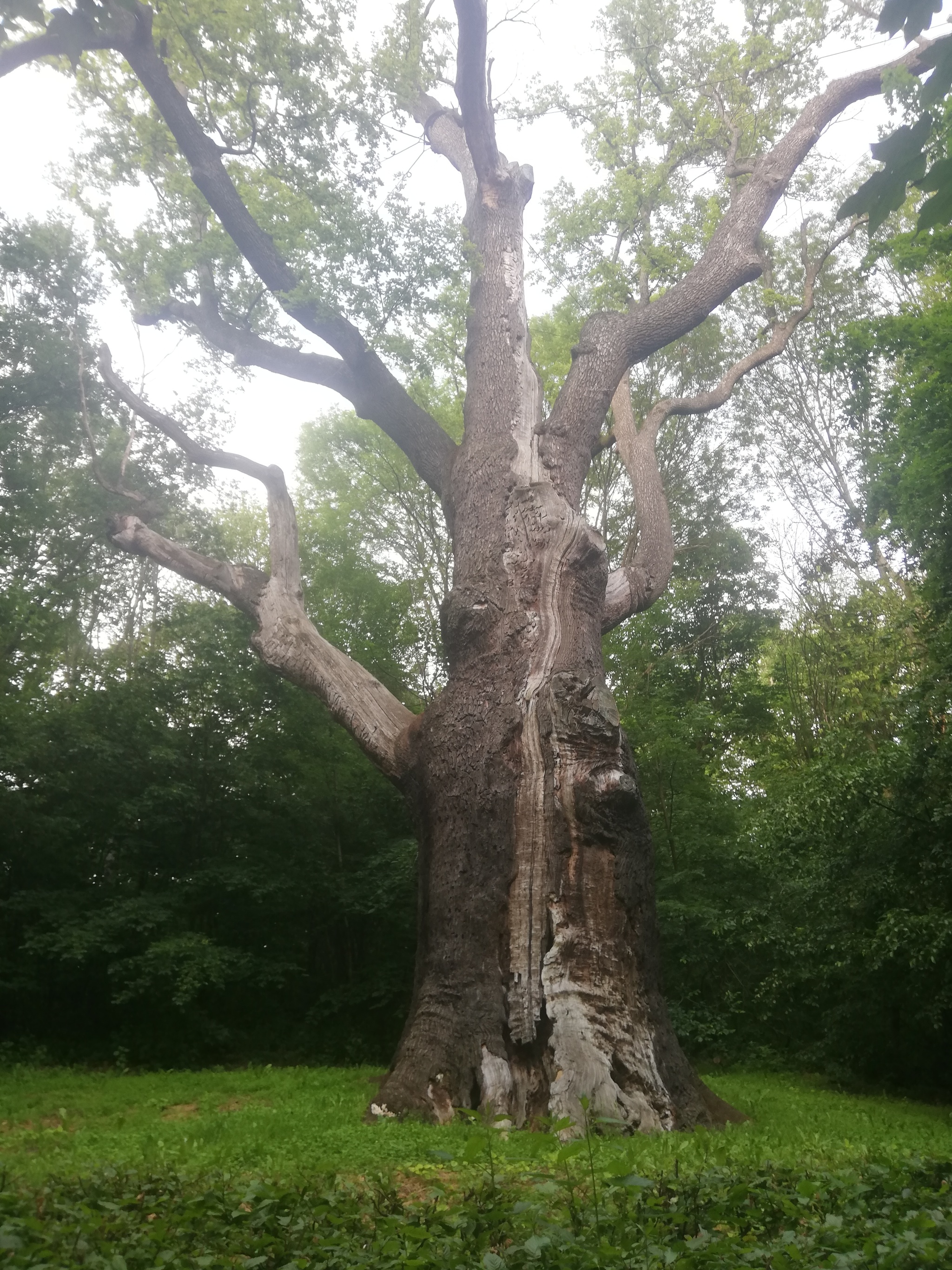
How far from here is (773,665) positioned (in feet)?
62.3

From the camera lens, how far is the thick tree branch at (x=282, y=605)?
23.2 ft

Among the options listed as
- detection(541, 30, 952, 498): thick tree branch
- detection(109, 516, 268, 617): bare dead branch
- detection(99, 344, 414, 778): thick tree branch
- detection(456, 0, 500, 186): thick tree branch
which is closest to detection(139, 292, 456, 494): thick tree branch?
detection(99, 344, 414, 778): thick tree branch

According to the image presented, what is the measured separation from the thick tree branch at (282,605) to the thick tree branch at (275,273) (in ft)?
4.21

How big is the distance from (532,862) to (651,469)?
5.22 metres

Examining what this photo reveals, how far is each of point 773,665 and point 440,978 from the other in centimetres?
1481

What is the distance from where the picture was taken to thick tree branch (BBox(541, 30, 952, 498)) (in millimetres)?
7980

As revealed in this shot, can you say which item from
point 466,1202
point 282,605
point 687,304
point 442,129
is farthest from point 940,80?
point 442,129

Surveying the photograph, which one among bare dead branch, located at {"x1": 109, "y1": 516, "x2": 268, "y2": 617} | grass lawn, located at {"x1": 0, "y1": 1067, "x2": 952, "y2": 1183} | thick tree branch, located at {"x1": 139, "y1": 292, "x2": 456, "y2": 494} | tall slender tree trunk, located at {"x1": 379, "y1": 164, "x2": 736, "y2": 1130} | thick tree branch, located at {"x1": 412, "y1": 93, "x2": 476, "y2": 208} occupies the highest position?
thick tree branch, located at {"x1": 412, "y1": 93, "x2": 476, "y2": 208}

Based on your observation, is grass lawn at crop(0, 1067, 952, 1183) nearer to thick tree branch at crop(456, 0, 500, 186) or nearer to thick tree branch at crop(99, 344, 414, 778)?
thick tree branch at crop(99, 344, 414, 778)

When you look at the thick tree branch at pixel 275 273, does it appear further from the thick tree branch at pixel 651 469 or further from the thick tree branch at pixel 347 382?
the thick tree branch at pixel 651 469

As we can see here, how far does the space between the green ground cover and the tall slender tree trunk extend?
19.2 inches

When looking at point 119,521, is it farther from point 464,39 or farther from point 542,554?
point 464,39

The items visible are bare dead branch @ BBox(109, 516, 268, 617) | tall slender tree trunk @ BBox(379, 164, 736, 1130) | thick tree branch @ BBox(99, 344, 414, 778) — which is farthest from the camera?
bare dead branch @ BBox(109, 516, 268, 617)

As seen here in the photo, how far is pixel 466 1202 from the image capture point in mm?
2854
